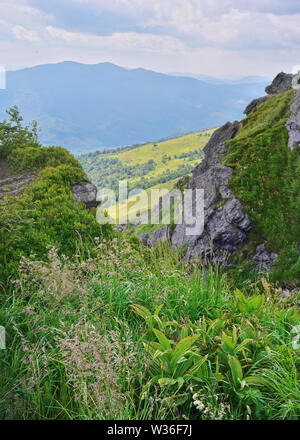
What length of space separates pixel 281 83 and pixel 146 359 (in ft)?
49.1

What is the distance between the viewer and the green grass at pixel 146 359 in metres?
2.71

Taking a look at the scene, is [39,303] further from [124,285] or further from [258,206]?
[258,206]

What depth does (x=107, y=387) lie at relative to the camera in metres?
2.61

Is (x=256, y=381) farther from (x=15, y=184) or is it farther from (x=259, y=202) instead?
(x=15, y=184)

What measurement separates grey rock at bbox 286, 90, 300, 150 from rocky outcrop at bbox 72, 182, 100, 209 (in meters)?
5.87

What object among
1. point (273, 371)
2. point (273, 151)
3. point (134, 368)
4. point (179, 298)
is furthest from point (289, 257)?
point (134, 368)

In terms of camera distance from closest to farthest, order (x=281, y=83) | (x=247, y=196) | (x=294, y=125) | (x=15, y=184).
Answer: (x=15, y=184) → (x=247, y=196) → (x=294, y=125) → (x=281, y=83)

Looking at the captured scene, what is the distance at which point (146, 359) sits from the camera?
3006mm

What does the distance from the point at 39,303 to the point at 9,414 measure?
1.24m

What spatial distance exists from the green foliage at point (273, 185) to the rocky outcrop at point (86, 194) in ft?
13.2

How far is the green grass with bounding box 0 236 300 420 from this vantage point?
271 cm

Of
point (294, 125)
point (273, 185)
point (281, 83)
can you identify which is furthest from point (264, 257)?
point (281, 83)

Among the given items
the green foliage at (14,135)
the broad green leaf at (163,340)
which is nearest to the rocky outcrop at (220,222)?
the broad green leaf at (163,340)
